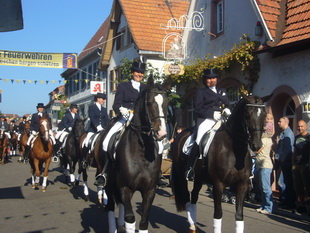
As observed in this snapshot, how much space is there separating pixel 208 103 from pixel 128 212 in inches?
104

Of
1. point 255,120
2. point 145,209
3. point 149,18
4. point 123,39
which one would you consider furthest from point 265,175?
point 123,39

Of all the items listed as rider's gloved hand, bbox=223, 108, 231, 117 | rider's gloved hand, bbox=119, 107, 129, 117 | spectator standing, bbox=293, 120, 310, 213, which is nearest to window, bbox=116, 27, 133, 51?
spectator standing, bbox=293, 120, 310, 213

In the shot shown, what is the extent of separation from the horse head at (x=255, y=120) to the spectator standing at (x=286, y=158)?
4.63m

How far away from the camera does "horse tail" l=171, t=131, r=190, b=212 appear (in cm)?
807

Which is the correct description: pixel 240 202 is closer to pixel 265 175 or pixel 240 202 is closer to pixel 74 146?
pixel 265 175

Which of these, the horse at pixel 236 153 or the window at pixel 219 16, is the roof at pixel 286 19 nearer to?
the window at pixel 219 16

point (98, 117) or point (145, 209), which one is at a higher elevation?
point (98, 117)

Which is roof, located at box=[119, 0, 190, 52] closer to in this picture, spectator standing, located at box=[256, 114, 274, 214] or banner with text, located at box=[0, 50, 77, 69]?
banner with text, located at box=[0, 50, 77, 69]

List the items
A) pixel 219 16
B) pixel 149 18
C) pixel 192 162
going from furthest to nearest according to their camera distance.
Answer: pixel 149 18
pixel 219 16
pixel 192 162

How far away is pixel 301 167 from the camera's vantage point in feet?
32.3

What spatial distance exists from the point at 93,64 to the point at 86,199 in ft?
83.1

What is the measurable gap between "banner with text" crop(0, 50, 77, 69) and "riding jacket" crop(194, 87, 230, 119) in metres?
19.0

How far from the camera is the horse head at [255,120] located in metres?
5.90

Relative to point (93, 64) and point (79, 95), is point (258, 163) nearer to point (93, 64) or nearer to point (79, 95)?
point (93, 64)
